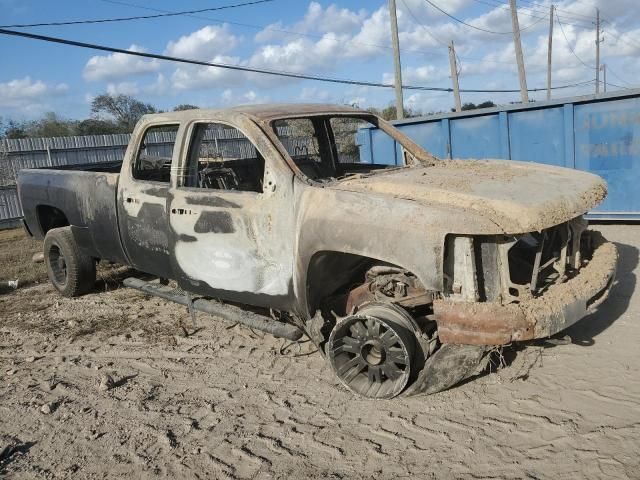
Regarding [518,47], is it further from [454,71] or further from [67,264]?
[67,264]

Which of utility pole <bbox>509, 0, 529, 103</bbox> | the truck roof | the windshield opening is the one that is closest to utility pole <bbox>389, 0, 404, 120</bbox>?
utility pole <bbox>509, 0, 529, 103</bbox>

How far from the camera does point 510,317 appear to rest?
3082mm

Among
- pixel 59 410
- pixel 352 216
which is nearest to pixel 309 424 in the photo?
pixel 352 216

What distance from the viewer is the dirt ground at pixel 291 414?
2.93 meters

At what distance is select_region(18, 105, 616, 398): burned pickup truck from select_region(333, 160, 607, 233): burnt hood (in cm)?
1

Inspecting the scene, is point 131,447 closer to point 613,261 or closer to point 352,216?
point 352,216

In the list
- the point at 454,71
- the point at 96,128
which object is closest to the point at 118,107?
the point at 96,128

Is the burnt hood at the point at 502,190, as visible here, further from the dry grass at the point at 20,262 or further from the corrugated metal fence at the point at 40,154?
the corrugated metal fence at the point at 40,154

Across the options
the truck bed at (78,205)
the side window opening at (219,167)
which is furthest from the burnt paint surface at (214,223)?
the truck bed at (78,205)

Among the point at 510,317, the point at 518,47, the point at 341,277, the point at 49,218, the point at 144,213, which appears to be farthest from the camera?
the point at 518,47

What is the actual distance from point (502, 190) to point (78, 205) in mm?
4211

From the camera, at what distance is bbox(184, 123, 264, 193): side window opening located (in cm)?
447

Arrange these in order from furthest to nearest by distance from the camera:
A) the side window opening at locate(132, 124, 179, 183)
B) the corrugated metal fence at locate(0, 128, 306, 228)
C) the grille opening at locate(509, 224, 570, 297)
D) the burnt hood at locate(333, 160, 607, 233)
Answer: the corrugated metal fence at locate(0, 128, 306, 228)
the side window opening at locate(132, 124, 179, 183)
the grille opening at locate(509, 224, 570, 297)
the burnt hood at locate(333, 160, 607, 233)

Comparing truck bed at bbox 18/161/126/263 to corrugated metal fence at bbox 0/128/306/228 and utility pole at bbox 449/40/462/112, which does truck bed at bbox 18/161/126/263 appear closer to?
corrugated metal fence at bbox 0/128/306/228
